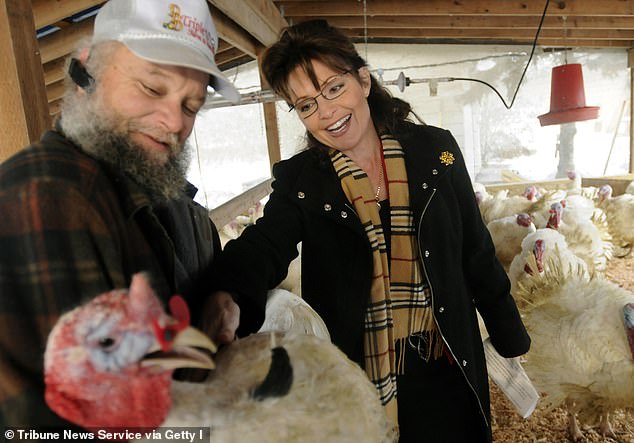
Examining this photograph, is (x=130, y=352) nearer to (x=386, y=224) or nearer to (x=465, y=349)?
(x=386, y=224)

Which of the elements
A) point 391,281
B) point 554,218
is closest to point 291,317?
point 391,281

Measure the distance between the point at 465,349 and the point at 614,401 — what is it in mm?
1319

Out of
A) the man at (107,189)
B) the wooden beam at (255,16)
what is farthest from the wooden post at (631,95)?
the man at (107,189)

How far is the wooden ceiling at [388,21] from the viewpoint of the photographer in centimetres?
307

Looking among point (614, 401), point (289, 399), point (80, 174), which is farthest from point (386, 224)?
point (614, 401)

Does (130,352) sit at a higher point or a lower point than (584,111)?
lower

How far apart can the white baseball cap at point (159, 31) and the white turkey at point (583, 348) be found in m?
2.26

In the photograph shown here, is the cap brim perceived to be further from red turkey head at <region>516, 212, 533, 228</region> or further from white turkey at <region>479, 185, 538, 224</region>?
white turkey at <region>479, 185, 538, 224</region>

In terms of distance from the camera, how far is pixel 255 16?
344 centimetres

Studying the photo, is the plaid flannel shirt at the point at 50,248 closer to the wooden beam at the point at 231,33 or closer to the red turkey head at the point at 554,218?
the wooden beam at the point at 231,33

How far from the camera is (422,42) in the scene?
23.3ft

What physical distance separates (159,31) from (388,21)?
556 cm

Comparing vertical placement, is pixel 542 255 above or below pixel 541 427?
above

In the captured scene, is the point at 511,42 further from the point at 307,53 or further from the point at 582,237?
the point at 307,53
